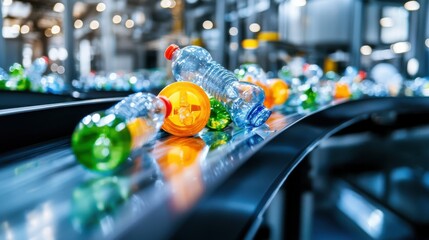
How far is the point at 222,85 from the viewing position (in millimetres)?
1272

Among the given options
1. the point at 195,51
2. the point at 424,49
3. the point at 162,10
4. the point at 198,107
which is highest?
the point at 162,10

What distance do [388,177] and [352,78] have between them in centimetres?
97

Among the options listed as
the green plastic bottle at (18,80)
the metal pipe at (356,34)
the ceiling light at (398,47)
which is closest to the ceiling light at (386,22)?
the ceiling light at (398,47)

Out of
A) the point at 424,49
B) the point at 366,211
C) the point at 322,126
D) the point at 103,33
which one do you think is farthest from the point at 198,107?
the point at 103,33

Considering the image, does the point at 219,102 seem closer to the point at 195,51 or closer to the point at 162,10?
the point at 195,51

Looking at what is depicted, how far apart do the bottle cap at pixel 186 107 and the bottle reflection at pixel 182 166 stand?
4cm

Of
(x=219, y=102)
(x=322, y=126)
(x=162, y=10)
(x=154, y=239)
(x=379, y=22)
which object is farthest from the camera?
(x=162, y=10)

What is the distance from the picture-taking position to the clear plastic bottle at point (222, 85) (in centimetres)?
116

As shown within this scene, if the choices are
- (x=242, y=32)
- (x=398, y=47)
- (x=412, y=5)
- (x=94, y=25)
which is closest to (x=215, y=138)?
(x=412, y=5)

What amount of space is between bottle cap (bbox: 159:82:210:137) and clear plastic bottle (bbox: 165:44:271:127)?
20cm

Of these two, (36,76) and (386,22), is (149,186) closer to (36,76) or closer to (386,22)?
(36,76)

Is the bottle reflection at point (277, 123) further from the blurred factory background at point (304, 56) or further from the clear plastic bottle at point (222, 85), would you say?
the blurred factory background at point (304, 56)

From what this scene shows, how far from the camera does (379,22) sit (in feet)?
24.6

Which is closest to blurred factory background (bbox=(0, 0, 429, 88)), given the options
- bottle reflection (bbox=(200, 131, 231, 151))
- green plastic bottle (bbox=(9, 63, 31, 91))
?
green plastic bottle (bbox=(9, 63, 31, 91))
